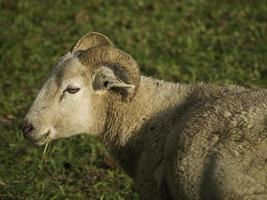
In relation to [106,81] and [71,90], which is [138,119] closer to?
[106,81]

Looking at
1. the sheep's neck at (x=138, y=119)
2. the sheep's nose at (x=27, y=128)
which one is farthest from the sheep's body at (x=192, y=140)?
the sheep's nose at (x=27, y=128)

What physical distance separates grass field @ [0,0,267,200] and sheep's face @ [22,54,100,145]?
57.2 inches

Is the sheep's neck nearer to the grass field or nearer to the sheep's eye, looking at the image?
the sheep's eye

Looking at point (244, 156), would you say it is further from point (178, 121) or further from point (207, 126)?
point (178, 121)

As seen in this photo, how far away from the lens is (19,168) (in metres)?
8.57

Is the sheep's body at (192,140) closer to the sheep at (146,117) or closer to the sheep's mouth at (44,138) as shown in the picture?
the sheep at (146,117)

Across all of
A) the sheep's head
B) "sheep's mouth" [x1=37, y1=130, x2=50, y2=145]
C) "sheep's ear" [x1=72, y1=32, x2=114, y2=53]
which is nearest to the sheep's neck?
the sheep's head

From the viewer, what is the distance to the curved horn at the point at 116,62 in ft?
21.4

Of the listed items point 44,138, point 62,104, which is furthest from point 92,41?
point 44,138

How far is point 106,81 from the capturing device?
6.59m

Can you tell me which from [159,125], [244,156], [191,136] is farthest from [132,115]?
[244,156]

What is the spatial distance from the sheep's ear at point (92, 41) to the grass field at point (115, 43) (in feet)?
5.61

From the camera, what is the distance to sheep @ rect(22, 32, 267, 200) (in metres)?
5.80

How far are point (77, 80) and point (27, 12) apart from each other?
7462mm
